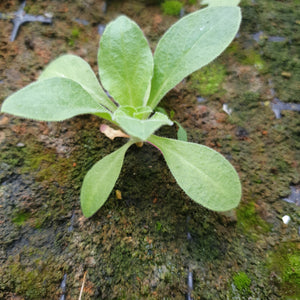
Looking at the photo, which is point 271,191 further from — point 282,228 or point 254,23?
point 254,23

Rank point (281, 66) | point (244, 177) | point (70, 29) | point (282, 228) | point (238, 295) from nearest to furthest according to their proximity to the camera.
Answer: point (238, 295)
point (282, 228)
point (244, 177)
point (281, 66)
point (70, 29)

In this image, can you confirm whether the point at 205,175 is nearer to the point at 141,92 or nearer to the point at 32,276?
the point at 141,92

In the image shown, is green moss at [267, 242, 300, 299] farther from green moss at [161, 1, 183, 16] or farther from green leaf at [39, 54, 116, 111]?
green moss at [161, 1, 183, 16]

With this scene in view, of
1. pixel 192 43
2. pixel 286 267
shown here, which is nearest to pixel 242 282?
pixel 286 267

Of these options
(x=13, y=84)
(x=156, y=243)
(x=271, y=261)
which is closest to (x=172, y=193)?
(x=156, y=243)

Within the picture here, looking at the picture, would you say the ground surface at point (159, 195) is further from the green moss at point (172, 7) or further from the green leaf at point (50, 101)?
the green moss at point (172, 7)

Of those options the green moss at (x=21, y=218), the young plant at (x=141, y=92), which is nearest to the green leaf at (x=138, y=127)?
the young plant at (x=141, y=92)
